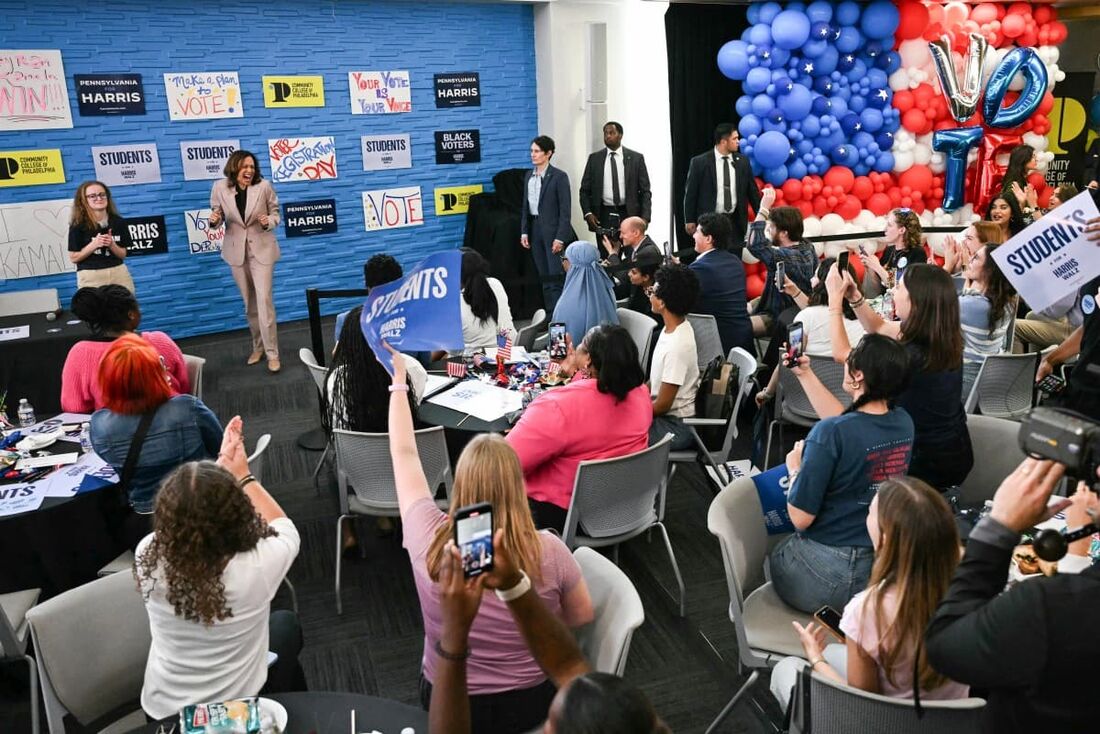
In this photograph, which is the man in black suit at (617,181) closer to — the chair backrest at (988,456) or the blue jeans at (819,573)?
the chair backrest at (988,456)

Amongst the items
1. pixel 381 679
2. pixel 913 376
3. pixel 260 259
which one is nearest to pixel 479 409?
pixel 381 679

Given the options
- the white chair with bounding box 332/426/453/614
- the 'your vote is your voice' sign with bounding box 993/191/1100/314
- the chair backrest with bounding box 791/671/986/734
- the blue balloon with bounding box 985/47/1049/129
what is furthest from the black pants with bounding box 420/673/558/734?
the blue balloon with bounding box 985/47/1049/129

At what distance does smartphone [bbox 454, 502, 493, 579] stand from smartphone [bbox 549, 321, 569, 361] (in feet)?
10.4

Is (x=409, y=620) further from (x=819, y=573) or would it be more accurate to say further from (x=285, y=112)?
(x=285, y=112)

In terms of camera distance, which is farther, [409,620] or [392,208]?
[392,208]

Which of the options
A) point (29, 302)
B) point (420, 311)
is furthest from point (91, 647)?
point (29, 302)

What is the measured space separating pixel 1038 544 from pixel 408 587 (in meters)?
2.97

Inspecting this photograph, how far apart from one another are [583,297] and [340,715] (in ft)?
10.5

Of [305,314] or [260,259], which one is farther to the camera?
[305,314]

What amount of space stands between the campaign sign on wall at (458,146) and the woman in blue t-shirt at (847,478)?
21.5ft

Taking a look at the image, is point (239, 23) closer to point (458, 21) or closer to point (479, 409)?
point (458, 21)

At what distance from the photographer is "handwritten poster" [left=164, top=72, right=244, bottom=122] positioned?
745 cm

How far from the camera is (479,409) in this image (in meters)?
4.09

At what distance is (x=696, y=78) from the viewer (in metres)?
8.44
